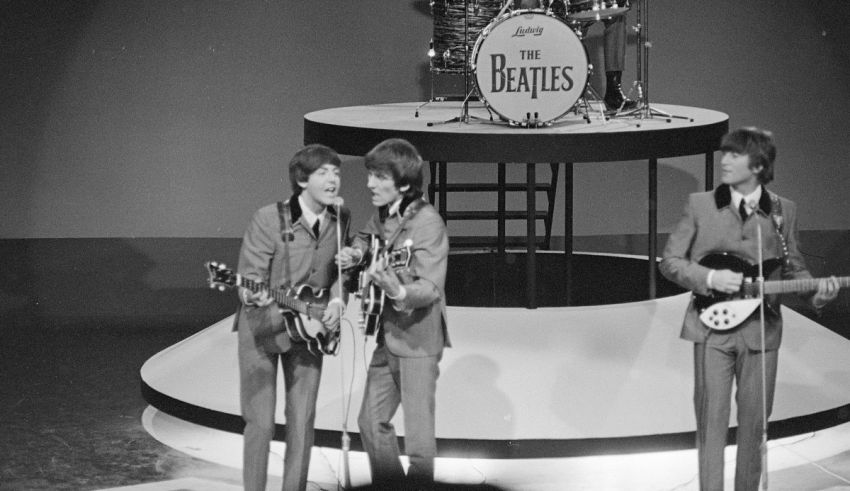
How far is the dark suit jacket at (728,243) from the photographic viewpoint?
15.6 ft

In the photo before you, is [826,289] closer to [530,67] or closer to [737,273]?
[737,273]

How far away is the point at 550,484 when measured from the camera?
5.81 metres

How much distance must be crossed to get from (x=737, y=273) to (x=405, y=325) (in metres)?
1.23

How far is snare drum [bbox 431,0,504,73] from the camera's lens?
9219mm

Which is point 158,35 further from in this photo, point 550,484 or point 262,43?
point 550,484

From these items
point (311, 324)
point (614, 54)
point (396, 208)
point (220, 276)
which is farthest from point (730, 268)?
point (614, 54)

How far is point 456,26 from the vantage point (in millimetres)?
9273

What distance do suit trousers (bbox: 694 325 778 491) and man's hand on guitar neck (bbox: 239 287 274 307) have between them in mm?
1610

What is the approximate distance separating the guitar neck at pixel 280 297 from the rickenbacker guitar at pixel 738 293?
58.0 inches

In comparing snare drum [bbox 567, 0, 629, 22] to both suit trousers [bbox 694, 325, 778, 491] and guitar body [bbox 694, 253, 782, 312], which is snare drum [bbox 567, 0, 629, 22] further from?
suit trousers [bbox 694, 325, 778, 491]

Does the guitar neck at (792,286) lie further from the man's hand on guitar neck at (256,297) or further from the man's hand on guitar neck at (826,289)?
the man's hand on guitar neck at (256,297)

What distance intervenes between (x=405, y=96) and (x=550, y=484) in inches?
249

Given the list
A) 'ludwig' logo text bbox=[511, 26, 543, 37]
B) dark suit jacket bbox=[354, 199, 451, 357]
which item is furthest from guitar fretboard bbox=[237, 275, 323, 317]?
'ludwig' logo text bbox=[511, 26, 543, 37]

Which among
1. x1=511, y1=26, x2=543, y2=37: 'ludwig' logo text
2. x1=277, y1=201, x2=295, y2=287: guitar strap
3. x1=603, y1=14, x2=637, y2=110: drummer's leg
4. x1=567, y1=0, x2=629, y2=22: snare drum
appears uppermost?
x1=567, y1=0, x2=629, y2=22: snare drum
